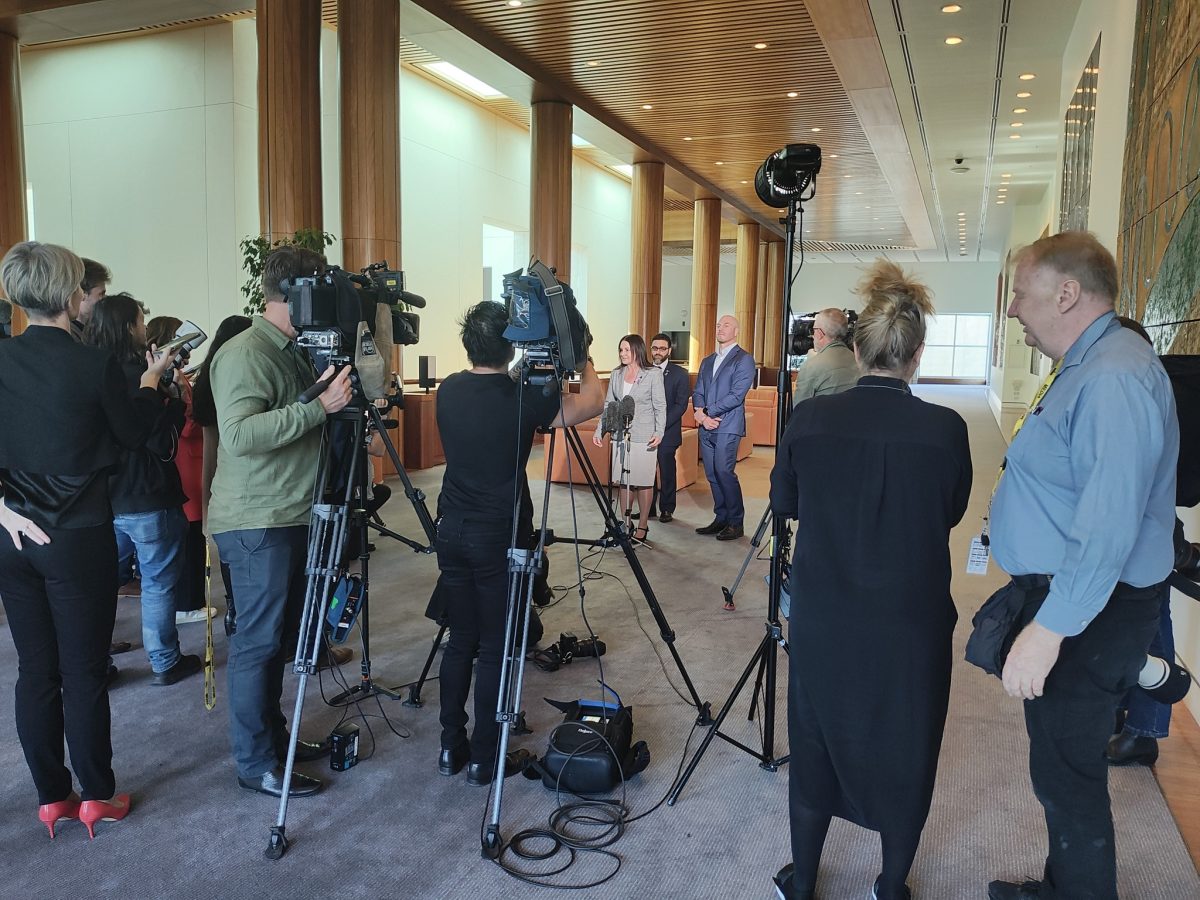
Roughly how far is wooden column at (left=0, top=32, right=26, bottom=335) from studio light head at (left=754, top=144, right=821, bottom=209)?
7.65m

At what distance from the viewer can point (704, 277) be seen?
1598 cm

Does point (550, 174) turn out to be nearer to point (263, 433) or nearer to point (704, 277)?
point (704, 277)

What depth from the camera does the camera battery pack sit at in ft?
9.27

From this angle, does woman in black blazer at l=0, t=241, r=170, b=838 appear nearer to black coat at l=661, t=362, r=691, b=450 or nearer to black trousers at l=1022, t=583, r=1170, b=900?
black trousers at l=1022, t=583, r=1170, b=900

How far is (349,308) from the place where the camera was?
2391 mm

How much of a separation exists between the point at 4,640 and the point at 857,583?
3.97 metres

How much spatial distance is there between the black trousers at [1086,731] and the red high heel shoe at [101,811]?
2.47 metres

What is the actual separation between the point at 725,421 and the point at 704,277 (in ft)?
33.6

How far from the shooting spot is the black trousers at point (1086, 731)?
1738 millimetres

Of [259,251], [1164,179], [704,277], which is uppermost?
[704,277]

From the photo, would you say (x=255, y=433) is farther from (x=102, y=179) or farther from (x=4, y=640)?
(x=102, y=179)

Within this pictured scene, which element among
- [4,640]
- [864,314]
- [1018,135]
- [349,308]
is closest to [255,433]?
[349,308]

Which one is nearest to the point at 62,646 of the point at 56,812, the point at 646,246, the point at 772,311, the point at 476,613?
the point at 56,812

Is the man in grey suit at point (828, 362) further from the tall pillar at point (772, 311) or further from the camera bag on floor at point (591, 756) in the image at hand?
the tall pillar at point (772, 311)
